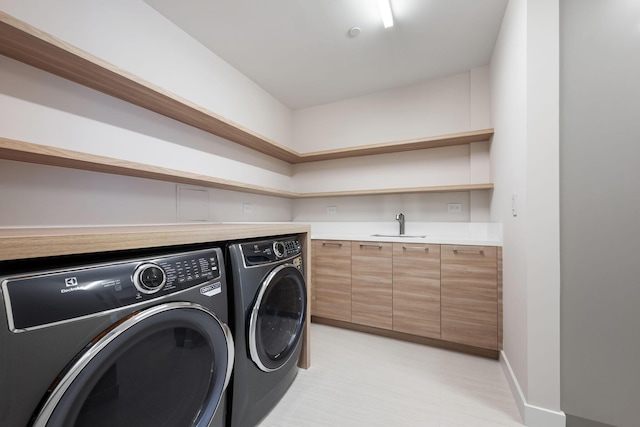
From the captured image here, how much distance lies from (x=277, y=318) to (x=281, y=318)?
5 cm

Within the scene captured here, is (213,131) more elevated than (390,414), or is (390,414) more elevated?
(213,131)

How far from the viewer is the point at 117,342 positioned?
2.03 feet

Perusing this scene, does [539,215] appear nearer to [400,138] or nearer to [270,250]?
[270,250]

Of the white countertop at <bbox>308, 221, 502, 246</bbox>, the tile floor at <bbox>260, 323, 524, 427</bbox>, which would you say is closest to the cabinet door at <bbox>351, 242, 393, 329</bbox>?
the white countertop at <bbox>308, 221, 502, 246</bbox>

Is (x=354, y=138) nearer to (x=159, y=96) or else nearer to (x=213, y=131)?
(x=213, y=131)

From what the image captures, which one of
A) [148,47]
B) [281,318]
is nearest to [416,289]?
[281,318]

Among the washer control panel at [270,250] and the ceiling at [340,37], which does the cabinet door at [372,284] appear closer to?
the washer control panel at [270,250]

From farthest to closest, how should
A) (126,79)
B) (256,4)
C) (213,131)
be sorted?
(213,131)
(256,4)
(126,79)

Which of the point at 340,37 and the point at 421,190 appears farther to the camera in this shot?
the point at 421,190

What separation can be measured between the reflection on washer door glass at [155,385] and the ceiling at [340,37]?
1.98 metres

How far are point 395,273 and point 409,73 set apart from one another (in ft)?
6.16

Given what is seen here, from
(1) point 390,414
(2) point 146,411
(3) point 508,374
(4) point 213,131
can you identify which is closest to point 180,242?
(2) point 146,411

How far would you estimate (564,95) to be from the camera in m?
1.20

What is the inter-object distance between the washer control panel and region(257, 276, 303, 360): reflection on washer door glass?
0.13 meters
